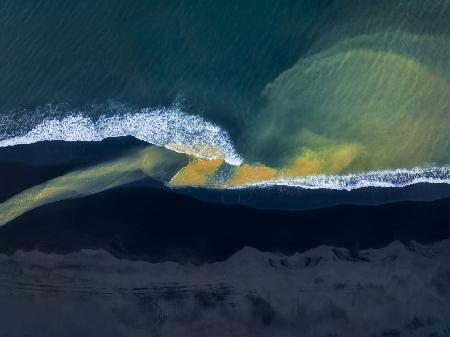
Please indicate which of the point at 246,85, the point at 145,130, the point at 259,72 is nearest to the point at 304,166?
the point at 246,85

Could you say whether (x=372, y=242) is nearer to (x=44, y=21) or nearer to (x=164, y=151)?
(x=164, y=151)

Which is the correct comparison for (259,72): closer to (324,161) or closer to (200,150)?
(200,150)

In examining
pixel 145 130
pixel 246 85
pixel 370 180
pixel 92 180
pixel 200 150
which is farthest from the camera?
pixel 246 85

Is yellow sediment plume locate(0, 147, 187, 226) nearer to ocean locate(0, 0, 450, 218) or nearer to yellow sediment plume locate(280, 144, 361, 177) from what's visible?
ocean locate(0, 0, 450, 218)

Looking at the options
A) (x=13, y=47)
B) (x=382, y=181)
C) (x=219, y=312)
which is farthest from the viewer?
(x=13, y=47)

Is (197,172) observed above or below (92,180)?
above

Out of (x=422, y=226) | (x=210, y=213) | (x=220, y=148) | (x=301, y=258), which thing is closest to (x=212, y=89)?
(x=220, y=148)
